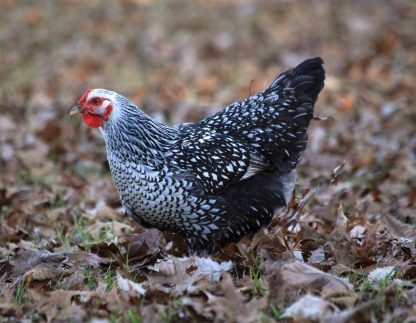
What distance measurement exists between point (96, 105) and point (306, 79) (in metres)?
1.56

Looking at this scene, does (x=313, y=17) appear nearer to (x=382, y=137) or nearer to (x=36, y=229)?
(x=382, y=137)

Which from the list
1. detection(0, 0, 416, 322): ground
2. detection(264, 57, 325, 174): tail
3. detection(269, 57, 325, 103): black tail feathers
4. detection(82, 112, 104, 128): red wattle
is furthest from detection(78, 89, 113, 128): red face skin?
detection(269, 57, 325, 103): black tail feathers

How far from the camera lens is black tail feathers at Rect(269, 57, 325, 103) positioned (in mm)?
5043

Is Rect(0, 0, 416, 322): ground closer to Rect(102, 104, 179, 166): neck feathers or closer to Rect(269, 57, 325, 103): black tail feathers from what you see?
Rect(269, 57, 325, 103): black tail feathers

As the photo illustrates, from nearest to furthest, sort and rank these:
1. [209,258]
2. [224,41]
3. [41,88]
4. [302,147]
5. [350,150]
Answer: [209,258], [302,147], [350,150], [41,88], [224,41]

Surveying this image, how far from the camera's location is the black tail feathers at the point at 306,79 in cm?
504

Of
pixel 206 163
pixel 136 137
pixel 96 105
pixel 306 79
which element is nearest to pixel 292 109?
pixel 306 79

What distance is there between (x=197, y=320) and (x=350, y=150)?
4.26m

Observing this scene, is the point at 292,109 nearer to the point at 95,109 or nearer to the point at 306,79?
the point at 306,79

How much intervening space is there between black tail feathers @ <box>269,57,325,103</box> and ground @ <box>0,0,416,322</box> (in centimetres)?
36

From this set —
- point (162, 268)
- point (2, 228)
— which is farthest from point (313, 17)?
point (162, 268)

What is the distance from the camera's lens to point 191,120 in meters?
8.50

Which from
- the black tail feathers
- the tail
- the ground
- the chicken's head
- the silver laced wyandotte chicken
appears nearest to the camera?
the ground

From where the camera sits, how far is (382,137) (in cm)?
761
